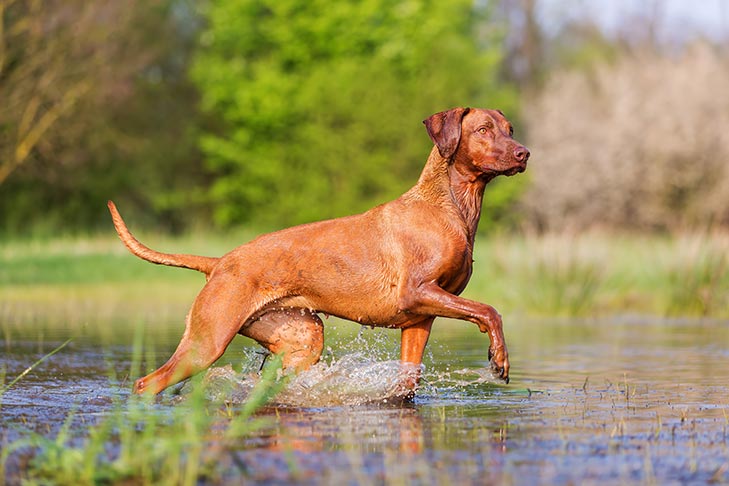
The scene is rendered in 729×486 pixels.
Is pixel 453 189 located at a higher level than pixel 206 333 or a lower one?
higher

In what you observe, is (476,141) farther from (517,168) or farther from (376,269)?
(376,269)

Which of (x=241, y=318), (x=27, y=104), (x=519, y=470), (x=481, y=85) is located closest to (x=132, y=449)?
(x=519, y=470)

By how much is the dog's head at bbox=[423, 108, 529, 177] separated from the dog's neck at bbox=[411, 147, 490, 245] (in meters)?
0.07

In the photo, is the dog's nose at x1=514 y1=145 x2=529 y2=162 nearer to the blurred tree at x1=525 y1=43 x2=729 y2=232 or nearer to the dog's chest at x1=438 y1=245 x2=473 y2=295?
the dog's chest at x1=438 y1=245 x2=473 y2=295

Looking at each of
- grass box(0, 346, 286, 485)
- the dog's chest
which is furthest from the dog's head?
grass box(0, 346, 286, 485)

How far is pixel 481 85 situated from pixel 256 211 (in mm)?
7697

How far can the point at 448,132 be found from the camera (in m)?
7.70

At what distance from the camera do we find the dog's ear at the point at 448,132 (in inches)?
303

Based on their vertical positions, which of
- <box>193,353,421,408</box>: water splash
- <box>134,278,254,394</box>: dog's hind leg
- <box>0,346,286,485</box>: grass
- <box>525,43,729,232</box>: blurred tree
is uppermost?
<box>525,43,729,232</box>: blurred tree

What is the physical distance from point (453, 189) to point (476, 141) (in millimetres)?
340

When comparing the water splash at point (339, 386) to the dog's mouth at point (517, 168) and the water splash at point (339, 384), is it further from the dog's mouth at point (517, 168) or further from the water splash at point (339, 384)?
the dog's mouth at point (517, 168)

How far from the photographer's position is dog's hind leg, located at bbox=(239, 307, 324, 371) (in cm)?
787

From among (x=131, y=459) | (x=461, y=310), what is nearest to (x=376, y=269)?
(x=461, y=310)

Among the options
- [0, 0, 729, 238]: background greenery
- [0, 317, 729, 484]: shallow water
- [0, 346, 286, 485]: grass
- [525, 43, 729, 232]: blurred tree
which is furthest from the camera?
[525, 43, 729, 232]: blurred tree
